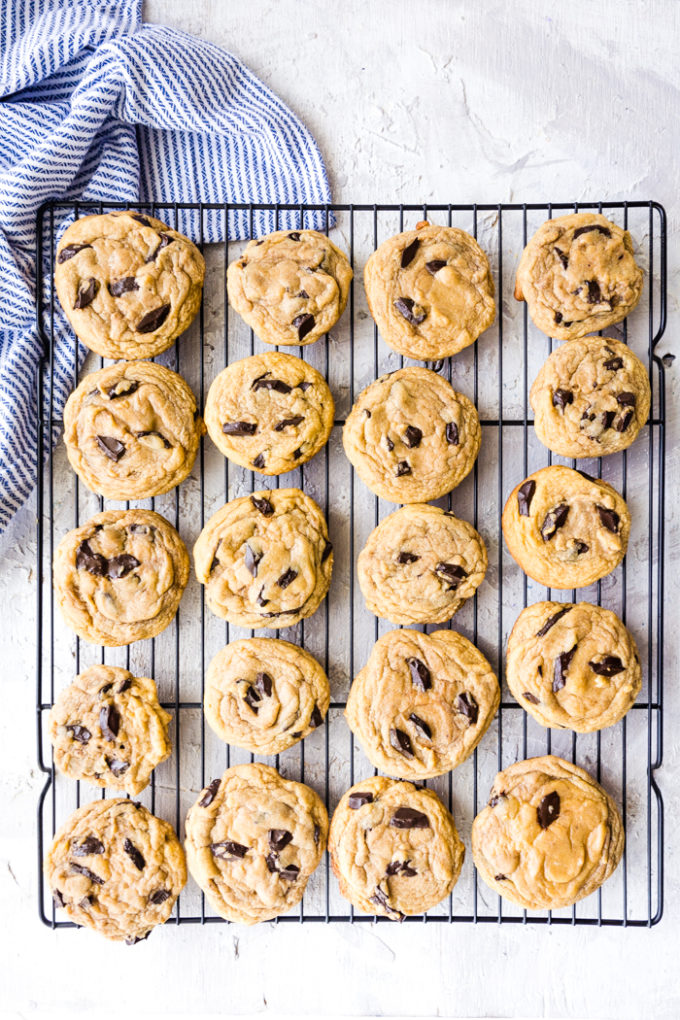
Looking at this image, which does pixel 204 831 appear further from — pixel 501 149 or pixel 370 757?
pixel 501 149

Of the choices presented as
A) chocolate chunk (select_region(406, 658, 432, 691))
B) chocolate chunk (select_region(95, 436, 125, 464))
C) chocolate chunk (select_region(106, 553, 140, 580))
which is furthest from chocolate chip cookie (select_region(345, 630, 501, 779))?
chocolate chunk (select_region(95, 436, 125, 464))

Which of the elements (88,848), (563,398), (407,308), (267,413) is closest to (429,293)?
(407,308)

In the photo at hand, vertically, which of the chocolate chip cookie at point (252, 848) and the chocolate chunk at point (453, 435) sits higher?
the chocolate chunk at point (453, 435)

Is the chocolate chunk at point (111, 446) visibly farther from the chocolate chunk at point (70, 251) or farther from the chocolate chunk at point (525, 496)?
the chocolate chunk at point (525, 496)

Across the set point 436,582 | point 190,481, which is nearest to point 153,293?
point 190,481

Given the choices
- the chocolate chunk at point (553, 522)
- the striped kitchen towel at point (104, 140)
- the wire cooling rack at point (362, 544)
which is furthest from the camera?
the wire cooling rack at point (362, 544)

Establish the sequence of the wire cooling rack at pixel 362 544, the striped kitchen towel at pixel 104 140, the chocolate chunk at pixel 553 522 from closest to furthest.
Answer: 1. the chocolate chunk at pixel 553 522
2. the striped kitchen towel at pixel 104 140
3. the wire cooling rack at pixel 362 544

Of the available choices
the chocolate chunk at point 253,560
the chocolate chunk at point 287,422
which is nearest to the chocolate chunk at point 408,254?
the chocolate chunk at point 287,422

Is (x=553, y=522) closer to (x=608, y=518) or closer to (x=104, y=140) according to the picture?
(x=608, y=518)
